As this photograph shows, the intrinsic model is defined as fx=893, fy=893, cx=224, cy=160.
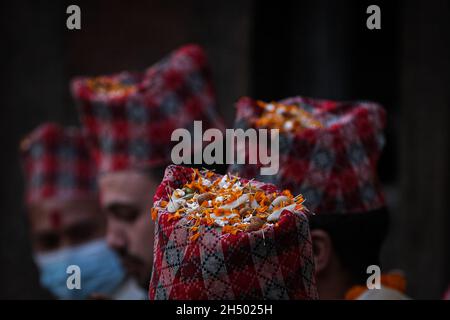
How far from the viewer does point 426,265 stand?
210 inches

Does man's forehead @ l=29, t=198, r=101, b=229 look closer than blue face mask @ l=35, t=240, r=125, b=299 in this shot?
No

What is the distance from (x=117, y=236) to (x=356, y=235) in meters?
1.31

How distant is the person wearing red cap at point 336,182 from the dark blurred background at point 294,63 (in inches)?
86.1

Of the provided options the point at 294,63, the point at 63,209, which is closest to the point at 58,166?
the point at 63,209

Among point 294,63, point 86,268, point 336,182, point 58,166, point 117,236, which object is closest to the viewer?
point 336,182

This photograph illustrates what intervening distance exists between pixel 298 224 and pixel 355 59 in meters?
3.62

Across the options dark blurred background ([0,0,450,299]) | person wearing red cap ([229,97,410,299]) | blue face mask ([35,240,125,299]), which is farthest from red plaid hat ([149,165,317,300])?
dark blurred background ([0,0,450,299])

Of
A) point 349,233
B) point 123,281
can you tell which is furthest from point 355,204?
point 123,281

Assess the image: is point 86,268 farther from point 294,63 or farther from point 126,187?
point 294,63

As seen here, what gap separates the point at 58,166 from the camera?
4.97 meters

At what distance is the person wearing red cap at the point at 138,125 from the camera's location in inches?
149

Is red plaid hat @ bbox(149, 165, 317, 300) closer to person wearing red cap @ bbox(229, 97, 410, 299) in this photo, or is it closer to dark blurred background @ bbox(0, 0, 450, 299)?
Answer: person wearing red cap @ bbox(229, 97, 410, 299)

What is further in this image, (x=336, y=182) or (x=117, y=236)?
(x=117, y=236)

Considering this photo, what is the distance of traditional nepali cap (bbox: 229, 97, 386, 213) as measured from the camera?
2.77 meters
